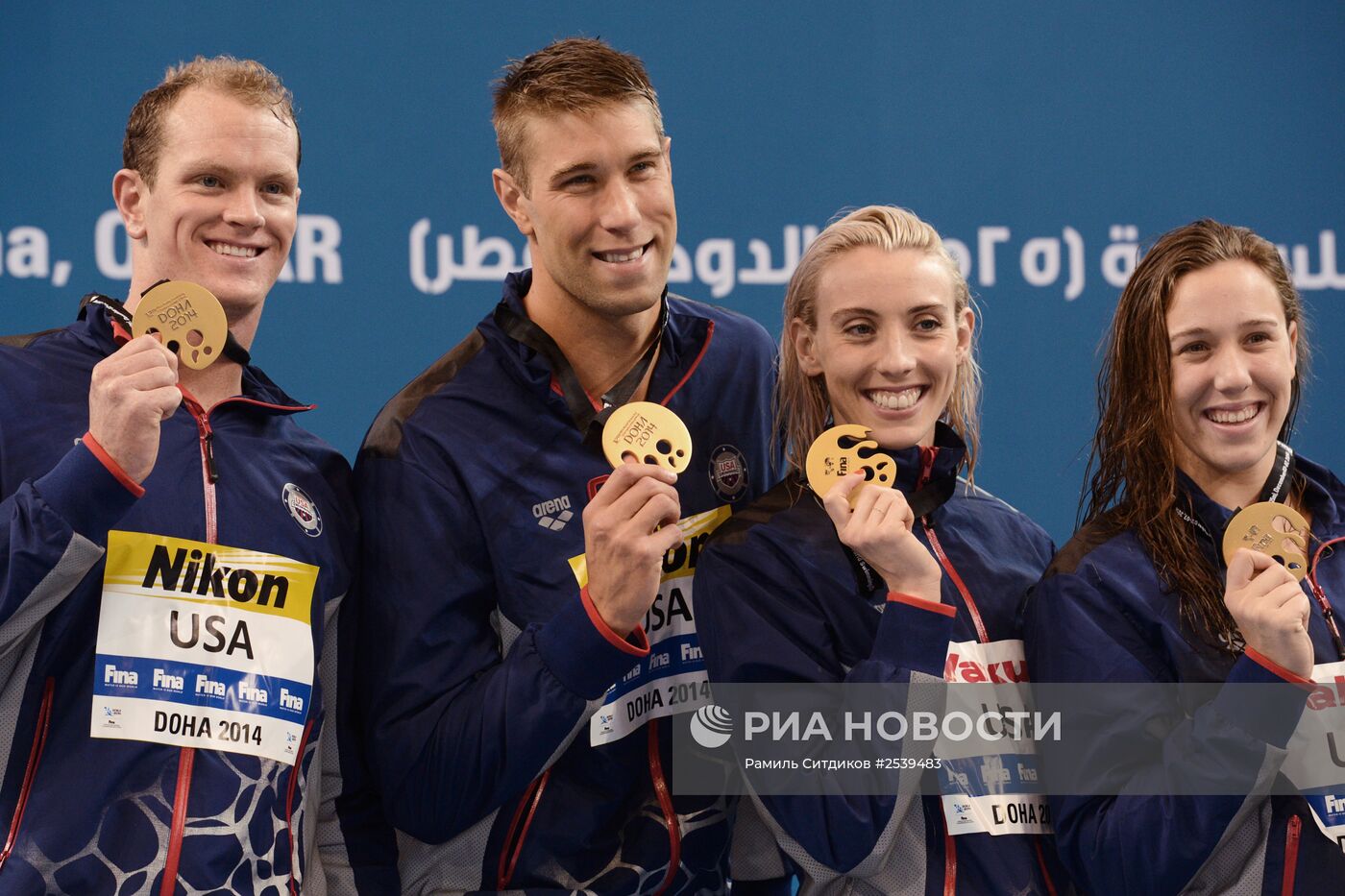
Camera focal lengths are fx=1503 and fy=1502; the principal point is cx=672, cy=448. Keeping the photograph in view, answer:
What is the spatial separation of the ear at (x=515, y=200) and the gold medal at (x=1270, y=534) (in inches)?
41.0

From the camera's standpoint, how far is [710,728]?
201cm

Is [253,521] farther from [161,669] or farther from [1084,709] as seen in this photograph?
[1084,709]

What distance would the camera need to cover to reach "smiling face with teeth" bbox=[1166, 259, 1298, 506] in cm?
192

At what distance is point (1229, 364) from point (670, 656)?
818mm

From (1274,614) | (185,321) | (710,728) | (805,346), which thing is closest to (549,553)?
(710,728)

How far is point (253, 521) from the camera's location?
6.20 ft

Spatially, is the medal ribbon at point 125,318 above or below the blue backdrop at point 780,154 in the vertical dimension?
below

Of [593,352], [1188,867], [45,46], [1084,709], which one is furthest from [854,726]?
[45,46]

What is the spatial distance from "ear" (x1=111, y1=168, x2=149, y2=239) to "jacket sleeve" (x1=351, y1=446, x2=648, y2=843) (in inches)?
17.2

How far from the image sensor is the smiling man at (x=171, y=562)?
1.67 m

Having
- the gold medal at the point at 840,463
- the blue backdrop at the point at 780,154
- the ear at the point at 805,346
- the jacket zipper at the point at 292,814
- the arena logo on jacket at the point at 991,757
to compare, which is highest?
the blue backdrop at the point at 780,154

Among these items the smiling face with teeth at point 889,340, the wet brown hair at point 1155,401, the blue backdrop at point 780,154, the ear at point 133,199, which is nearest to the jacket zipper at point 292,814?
the ear at point 133,199

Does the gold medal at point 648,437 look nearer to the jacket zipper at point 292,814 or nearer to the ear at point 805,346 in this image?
the ear at point 805,346

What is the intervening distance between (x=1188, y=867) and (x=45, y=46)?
2736 mm
